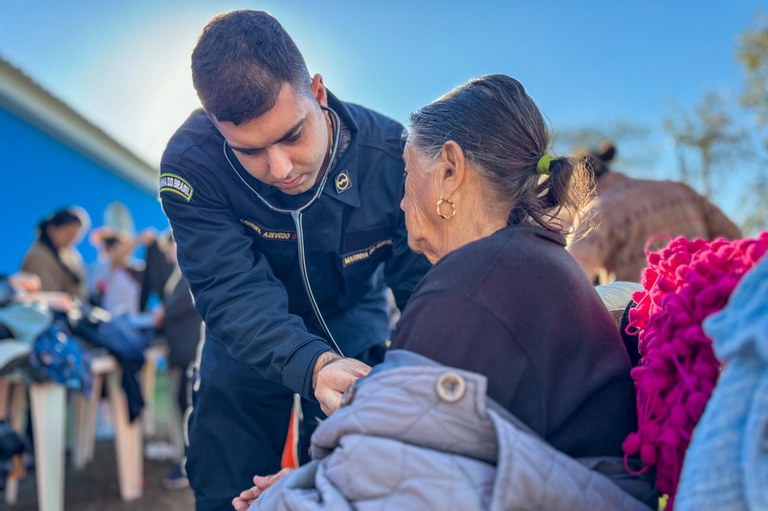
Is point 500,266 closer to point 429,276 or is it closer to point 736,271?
point 429,276

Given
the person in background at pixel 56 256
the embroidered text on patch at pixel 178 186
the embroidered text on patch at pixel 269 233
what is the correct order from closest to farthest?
the embroidered text on patch at pixel 178 186 → the embroidered text on patch at pixel 269 233 → the person in background at pixel 56 256

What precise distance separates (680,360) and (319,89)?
4.74ft

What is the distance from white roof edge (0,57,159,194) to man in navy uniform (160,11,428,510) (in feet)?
24.6

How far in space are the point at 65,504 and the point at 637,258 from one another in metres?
4.10

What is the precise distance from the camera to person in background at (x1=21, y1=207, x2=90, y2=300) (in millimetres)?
6602

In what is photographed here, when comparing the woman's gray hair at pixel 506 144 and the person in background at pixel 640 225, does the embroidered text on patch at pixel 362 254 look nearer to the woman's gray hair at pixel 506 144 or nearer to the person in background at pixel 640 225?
the woman's gray hair at pixel 506 144

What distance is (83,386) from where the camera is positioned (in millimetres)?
4730

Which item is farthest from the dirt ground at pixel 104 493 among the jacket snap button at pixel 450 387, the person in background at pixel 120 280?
the jacket snap button at pixel 450 387

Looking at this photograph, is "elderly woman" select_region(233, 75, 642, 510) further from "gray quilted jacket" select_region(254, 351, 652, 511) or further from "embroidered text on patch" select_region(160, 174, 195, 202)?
"embroidered text on patch" select_region(160, 174, 195, 202)

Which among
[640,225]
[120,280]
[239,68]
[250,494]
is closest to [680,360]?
[250,494]

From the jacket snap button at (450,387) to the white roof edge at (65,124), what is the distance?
345 inches

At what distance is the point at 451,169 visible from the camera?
66.3 inches

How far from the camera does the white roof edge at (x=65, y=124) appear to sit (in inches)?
355

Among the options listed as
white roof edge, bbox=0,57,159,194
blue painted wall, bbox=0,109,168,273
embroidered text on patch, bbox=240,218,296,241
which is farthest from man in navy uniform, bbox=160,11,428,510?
blue painted wall, bbox=0,109,168,273
